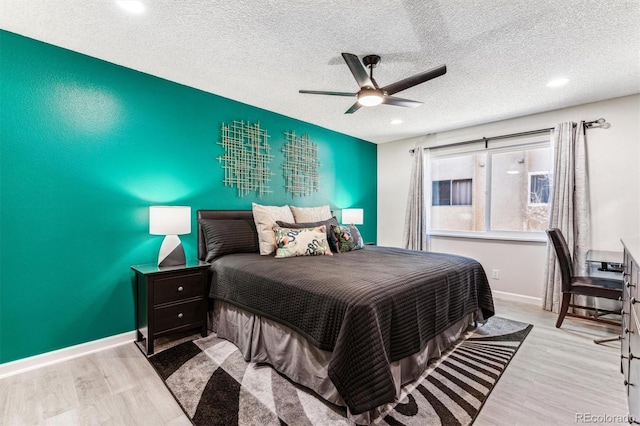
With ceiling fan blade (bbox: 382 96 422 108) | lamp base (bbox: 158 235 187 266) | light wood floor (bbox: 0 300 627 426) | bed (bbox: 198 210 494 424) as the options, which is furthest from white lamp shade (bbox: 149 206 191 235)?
ceiling fan blade (bbox: 382 96 422 108)

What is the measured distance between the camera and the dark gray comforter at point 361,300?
152 cm

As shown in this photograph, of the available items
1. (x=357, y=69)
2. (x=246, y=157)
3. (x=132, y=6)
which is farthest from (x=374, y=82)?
(x=246, y=157)

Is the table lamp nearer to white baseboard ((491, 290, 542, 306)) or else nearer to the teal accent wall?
the teal accent wall

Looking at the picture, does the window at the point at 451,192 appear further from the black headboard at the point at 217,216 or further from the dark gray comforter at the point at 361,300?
the black headboard at the point at 217,216

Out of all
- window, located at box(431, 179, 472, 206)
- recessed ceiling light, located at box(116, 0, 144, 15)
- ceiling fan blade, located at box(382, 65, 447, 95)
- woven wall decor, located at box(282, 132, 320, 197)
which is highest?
recessed ceiling light, located at box(116, 0, 144, 15)

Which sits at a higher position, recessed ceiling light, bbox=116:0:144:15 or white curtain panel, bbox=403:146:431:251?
recessed ceiling light, bbox=116:0:144:15

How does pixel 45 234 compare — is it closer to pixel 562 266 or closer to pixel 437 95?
pixel 437 95

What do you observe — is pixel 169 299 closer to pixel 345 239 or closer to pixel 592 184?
pixel 345 239

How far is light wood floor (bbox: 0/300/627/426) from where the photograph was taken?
5.39 ft

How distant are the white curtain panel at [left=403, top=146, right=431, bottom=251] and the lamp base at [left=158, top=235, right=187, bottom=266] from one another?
3532 millimetres

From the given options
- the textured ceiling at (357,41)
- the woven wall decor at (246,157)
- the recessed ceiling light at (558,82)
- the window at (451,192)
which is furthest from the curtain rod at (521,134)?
the woven wall decor at (246,157)

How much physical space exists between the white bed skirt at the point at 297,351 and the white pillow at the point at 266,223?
2.29 ft

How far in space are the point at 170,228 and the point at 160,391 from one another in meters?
1.22

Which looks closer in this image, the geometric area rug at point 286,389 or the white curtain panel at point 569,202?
the geometric area rug at point 286,389
